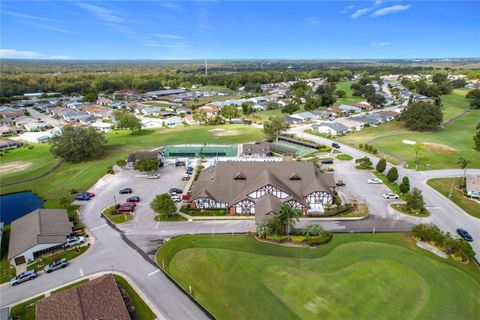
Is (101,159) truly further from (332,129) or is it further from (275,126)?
(332,129)

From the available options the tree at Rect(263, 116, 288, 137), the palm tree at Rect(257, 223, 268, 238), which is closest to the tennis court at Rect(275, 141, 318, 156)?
the tree at Rect(263, 116, 288, 137)

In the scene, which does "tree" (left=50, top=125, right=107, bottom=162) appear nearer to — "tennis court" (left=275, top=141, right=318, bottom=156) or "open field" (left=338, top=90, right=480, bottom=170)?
"tennis court" (left=275, top=141, right=318, bottom=156)

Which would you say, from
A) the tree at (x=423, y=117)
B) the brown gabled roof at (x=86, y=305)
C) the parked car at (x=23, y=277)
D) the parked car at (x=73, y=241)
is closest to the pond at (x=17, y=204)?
the parked car at (x=73, y=241)

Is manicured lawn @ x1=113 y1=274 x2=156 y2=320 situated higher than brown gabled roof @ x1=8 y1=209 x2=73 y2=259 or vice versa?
brown gabled roof @ x1=8 y1=209 x2=73 y2=259

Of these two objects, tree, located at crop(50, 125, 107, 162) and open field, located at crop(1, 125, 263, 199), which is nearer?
open field, located at crop(1, 125, 263, 199)

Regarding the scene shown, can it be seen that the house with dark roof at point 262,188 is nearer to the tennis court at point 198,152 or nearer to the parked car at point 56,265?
the parked car at point 56,265

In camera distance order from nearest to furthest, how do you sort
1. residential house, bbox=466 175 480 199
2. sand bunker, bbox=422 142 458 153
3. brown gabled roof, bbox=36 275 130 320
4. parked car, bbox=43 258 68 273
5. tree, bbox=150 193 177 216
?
brown gabled roof, bbox=36 275 130 320 < parked car, bbox=43 258 68 273 < tree, bbox=150 193 177 216 < residential house, bbox=466 175 480 199 < sand bunker, bbox=422 142 458 153

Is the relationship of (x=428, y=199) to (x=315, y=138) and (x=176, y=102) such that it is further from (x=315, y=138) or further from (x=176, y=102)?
(x=176, y=102)
